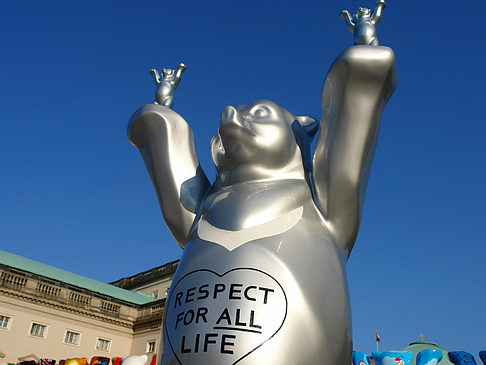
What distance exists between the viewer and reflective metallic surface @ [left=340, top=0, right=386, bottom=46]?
3.41 meters

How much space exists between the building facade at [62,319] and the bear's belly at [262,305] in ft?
69.6

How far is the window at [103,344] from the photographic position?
23903mm

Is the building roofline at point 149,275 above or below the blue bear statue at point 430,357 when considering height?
above

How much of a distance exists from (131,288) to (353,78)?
3185cm

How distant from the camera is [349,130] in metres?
3.18

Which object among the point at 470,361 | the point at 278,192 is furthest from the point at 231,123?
the point at 470,361

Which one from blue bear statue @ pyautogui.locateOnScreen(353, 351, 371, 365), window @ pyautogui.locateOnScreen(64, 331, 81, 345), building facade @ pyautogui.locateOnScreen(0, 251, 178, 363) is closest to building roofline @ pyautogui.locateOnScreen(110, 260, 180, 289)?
building facade @ pyautogui.locateOnScreen(0, 251, 178, 363)

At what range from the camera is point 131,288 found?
3288 cm

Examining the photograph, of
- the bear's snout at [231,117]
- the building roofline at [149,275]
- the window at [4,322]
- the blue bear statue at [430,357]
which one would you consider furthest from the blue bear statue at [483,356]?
the building roofline at [149,275]

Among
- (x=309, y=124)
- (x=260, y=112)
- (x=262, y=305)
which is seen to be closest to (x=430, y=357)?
(x=309, y=124)

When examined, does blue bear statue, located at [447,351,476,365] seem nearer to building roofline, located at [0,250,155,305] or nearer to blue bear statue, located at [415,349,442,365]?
blue bear statue, located at [415,349,442,365]

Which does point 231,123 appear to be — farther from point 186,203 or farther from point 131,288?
point 131,288

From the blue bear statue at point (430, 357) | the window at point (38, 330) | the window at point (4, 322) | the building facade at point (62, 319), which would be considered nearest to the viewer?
the blue bear statue at point (430, 357)

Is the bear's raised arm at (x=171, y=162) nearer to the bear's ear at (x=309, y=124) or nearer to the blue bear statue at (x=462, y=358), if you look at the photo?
the bear's ear at (x=309, y=124)
